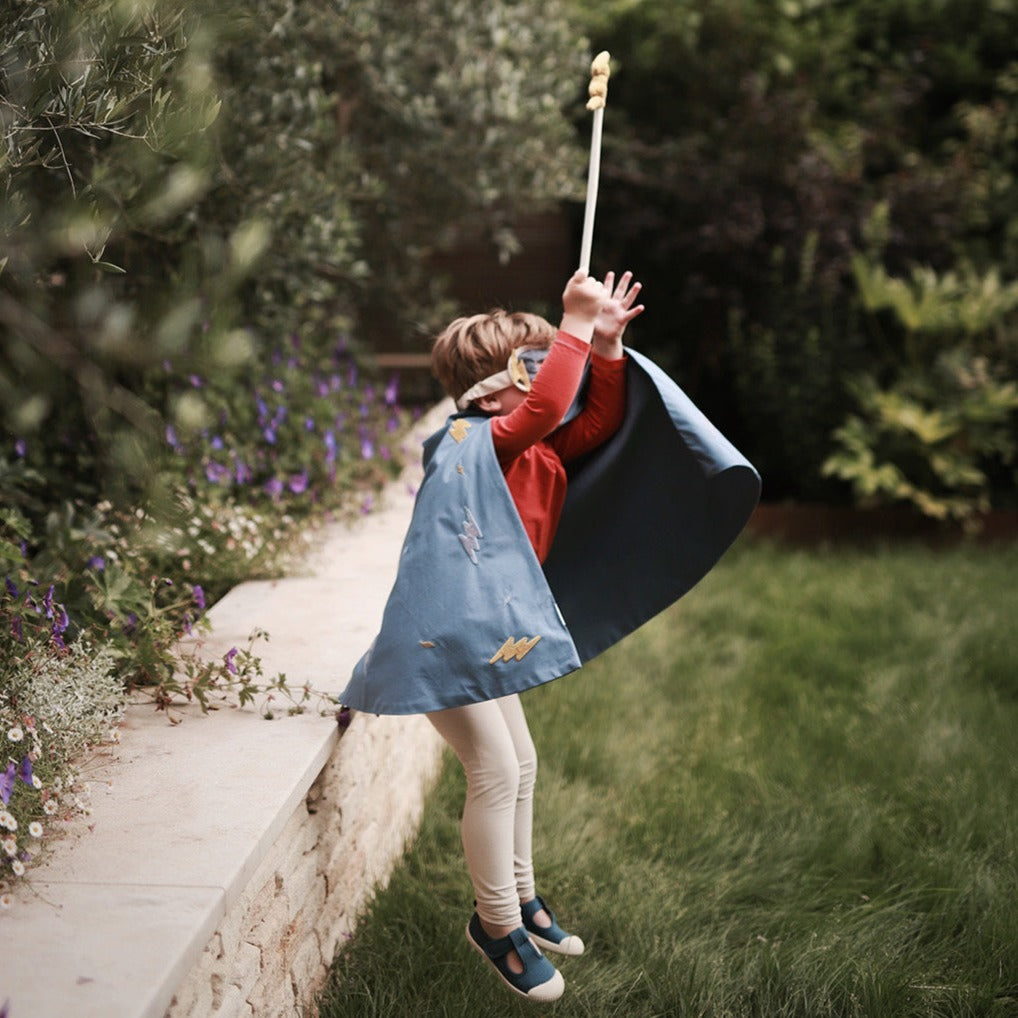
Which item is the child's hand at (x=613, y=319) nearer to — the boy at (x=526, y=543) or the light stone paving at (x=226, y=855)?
the boy at (x=526, y=543)

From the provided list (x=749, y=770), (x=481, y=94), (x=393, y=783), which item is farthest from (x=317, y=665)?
(x=481, y=94)

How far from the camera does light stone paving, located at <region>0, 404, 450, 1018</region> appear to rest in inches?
63.9

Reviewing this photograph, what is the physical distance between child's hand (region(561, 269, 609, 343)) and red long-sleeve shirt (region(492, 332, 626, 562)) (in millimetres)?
22

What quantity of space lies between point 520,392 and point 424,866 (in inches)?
51.3

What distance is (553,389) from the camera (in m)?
2.22

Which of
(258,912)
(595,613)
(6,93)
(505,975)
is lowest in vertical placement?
(505,975)

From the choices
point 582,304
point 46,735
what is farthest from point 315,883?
point 582,304

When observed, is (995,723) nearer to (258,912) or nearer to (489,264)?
(258,912)

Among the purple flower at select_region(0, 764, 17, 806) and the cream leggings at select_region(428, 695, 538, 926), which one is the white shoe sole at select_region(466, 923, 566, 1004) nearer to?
the cream leggings at select_region(428, 695, 538, 926)

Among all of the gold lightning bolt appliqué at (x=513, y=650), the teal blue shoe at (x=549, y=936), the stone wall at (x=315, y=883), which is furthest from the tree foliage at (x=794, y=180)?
the gold lightning bolt appliqué at (x=513, y=650)

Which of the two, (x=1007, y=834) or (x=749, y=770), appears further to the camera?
(x=749, y=770)

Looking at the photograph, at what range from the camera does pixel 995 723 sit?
146 inches

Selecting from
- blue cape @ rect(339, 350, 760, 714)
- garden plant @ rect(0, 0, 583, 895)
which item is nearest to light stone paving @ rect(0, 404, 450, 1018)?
garden plant @ rect(0, 0, 583, 895)

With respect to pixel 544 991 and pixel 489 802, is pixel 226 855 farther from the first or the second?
pixel 544 991
